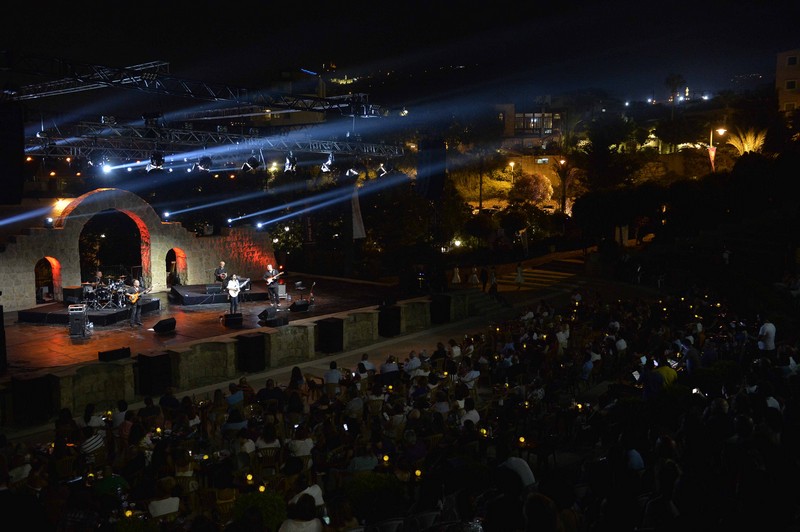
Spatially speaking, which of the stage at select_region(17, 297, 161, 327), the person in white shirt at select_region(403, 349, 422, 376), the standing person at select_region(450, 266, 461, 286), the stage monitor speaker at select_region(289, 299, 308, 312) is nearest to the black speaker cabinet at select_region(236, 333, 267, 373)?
the person in white shirt at select_region(403, 349, 422, 376)

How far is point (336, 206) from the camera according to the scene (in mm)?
34781

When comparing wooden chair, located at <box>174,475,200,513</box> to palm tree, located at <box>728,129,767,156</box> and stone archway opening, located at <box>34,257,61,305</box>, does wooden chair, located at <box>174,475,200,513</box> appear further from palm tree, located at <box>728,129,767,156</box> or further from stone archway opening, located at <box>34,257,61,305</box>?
palm tree, located at <box>728,129,767,156</box>

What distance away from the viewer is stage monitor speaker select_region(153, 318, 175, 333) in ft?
60.6

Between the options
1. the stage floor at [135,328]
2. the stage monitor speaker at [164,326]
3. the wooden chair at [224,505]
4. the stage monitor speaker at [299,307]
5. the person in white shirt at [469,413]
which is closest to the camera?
the wooden chair at [224,505]

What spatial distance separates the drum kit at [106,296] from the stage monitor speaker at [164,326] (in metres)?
3.01

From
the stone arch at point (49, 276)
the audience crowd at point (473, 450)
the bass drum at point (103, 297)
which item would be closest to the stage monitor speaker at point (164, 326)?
the bass drum at point (103, 297)

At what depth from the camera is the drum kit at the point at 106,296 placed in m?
21.0

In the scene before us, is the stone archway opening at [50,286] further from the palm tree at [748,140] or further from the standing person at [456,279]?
the palm tree at [748,140]

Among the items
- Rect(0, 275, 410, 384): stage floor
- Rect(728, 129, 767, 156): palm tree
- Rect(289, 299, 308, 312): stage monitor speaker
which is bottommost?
Rect(0, 275, 410, 384): stage floor

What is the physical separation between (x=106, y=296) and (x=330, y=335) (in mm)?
7989

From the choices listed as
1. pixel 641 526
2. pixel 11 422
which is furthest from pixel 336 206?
pixel 641 526

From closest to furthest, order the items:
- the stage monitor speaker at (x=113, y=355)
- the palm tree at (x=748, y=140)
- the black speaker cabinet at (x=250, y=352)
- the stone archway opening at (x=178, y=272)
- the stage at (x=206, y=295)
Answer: the stage monitor speaker at (x=113, y=355), the black speaker cabinet at (x=250, y=352), the stage at (x=206, y=295), the stone archway opening at (x=178, y=272), the palm tree at (x=748, y=140)

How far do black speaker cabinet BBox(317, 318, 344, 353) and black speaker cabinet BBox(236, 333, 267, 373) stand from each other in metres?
2.04

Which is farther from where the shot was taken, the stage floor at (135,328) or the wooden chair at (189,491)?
the stage floor at (135,328)
